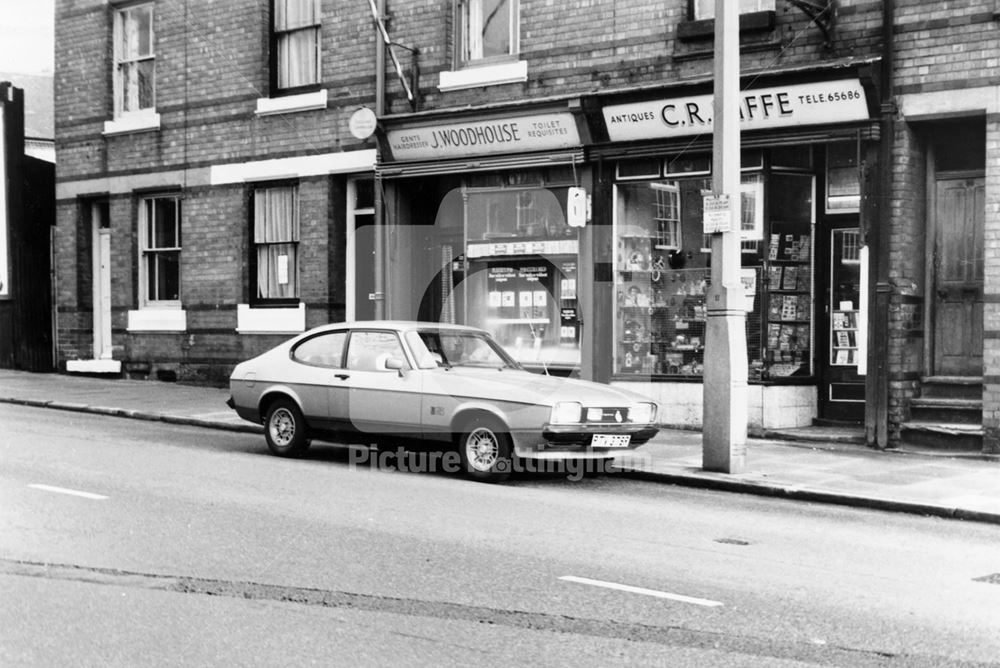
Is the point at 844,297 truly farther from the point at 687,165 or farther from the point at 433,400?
the point at 433,400

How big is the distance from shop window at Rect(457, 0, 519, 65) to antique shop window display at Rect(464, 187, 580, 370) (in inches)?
78.9

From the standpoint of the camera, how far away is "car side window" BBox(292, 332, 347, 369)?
1227 cm

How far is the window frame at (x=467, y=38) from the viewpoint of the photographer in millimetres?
16922

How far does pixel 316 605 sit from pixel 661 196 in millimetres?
10416

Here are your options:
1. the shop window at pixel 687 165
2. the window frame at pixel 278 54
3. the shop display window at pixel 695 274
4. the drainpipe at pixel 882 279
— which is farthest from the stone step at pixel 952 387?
the window frame at pixel 278 54

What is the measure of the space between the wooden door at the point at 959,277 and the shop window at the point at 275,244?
32.9 feet

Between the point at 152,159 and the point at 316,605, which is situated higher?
the point at 152,159

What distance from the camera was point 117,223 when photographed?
70.6 ft

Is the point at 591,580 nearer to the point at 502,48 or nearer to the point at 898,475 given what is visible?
the point at 898,475

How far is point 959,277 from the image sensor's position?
13922mm

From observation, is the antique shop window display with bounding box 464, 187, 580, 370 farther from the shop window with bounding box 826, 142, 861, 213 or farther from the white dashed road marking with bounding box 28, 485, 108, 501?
the white dashed road marking with bounding box 28, 485, 108, 501

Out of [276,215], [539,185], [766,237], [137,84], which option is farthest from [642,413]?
[137,84]

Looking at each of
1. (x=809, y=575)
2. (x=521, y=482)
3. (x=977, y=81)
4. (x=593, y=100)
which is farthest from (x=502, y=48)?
(x=809, y=575)

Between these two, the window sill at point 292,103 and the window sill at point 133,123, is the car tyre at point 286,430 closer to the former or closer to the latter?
the window sill at point 292,103
